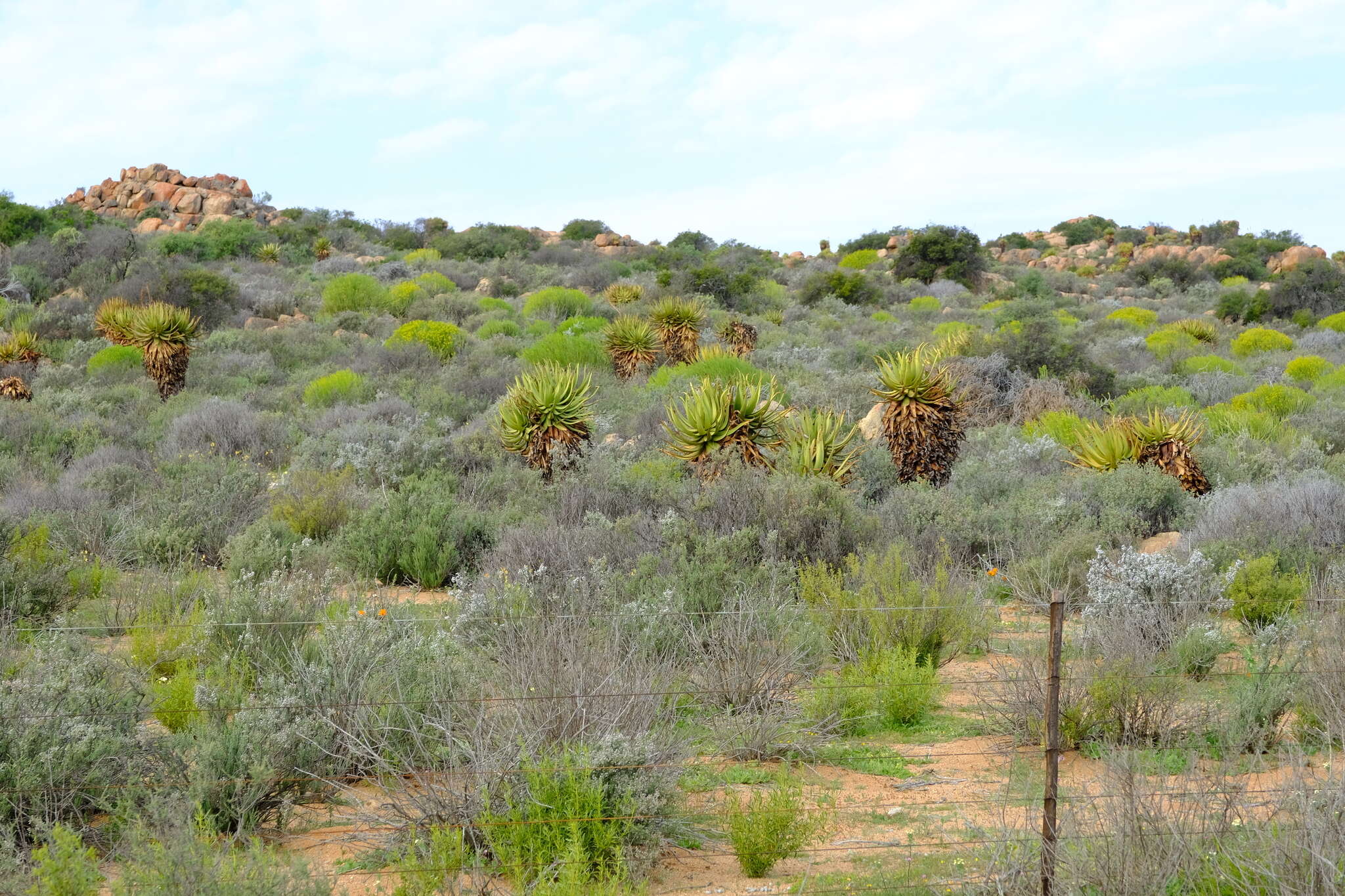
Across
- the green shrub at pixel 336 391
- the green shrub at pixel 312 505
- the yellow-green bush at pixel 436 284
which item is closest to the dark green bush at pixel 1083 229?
the yellow-green bush at pixel 436 284

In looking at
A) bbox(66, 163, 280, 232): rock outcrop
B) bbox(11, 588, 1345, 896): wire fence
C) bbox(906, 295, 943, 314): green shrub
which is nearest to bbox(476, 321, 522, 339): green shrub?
bbox(906, 295, 943, 314): green shrub

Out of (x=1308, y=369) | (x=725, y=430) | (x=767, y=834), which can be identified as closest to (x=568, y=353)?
(x=725, y=430)

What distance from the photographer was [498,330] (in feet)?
84.9

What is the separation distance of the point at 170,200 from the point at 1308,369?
5619 cm

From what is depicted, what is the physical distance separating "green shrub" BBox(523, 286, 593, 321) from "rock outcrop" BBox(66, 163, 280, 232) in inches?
1173

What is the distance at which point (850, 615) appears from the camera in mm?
7520

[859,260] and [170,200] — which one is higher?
[170,200]

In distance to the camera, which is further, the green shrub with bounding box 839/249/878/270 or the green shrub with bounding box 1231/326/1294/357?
the green shrub with bounding box 839/249/878/270

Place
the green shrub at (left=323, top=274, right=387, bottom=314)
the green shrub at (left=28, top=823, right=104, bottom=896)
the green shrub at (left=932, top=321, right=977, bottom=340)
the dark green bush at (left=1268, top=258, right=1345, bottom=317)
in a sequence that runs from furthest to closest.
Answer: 1. the dark green bush at (left=1268, top=258, right=1345, bottom=317)
2. the green shrub at (left=323, top=274, right=387, bottom=314)
3. the green shrub at (left=932, top=321, right=977, bottom=340)
4. the green shrub at (left=28, top=823, right=104, bottom=896)

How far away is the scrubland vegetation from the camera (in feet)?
14.2

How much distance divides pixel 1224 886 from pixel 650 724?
2.64 metres

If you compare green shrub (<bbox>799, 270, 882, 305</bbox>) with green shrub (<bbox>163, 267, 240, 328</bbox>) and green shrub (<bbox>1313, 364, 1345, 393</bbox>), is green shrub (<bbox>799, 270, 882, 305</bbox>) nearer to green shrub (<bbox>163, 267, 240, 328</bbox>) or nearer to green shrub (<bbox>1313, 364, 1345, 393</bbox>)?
green shrub (<bbox>1313, 364, 1345, 393</bbox>)

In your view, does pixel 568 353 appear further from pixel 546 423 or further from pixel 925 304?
pixel 925 304

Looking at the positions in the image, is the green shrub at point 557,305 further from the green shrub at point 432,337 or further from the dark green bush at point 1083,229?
the dark green bush at point 1083,229
